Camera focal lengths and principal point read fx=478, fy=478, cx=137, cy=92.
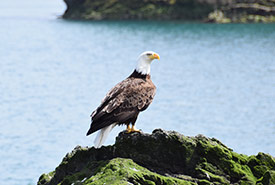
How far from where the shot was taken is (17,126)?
36625 mm

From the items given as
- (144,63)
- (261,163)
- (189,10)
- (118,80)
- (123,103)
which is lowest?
(261,163)

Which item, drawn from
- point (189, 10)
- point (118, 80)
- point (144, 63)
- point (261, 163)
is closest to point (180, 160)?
point (261, 163)

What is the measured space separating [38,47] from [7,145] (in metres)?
75.7

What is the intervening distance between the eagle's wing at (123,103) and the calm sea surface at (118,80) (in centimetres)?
1231

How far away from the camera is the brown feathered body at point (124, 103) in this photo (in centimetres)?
1075

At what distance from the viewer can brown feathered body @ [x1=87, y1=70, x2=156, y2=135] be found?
1075cm

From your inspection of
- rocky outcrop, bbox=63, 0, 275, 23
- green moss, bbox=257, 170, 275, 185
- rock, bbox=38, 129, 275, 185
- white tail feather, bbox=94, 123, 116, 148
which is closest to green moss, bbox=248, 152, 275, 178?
rock, bbox=38, 129, 275, 185

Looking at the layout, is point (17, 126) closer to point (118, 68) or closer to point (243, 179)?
point (243, 179)

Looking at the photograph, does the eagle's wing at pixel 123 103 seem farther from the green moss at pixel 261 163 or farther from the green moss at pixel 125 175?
the green moss at pixel 261 163

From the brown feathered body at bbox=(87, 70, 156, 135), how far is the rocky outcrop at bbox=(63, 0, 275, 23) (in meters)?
152

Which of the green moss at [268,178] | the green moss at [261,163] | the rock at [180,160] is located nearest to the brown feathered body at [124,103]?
the rock at [180,160]

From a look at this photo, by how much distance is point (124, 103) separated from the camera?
11.3m

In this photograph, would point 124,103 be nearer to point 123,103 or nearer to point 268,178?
point 123,103

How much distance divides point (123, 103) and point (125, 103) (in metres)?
0.06
